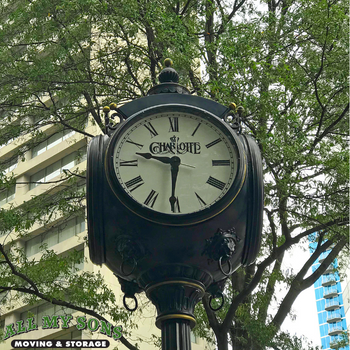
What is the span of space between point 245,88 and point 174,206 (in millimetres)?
6368

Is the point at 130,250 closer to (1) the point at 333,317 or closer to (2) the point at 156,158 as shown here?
(2) the point at 156,158

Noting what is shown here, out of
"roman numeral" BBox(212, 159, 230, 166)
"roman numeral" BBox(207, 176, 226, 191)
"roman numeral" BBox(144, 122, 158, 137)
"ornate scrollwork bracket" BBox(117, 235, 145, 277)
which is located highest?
"roman numeral" BBox(144, 122, 158, 137)

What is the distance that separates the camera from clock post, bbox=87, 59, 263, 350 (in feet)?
6.77

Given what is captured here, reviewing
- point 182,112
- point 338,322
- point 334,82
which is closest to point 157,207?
point 182,112

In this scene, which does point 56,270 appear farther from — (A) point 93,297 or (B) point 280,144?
(B) point 280,144

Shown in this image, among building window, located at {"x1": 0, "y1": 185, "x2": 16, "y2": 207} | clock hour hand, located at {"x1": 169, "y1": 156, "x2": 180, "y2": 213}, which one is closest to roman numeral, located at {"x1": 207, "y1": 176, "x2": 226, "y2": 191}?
clock hour hand, located at {"x1": 169, "y1": 156, "x2": 180, "y2": 213}

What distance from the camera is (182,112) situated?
7.41 ft

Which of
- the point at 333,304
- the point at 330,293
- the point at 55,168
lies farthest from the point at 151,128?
the point at 333,304

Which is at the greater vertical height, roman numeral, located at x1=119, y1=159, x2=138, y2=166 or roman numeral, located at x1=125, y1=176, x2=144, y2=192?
roman numeral, located at x1=119, y1=159, x2=138, y2=166

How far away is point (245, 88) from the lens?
325 inches

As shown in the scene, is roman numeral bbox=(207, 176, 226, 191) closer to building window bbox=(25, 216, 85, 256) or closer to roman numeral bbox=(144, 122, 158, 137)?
roman numeral bbox=(144, 122, 158, 137)

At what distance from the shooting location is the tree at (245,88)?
8250 millimetres

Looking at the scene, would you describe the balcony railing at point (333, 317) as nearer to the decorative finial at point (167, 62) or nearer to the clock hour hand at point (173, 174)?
the decorative finial at point (167, 62)

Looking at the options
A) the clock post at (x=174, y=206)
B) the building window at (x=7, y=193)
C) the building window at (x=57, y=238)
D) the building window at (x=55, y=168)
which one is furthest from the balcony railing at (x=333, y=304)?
the clock post at (x=174, y=206)
